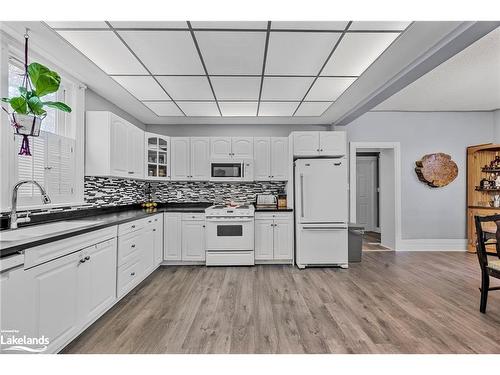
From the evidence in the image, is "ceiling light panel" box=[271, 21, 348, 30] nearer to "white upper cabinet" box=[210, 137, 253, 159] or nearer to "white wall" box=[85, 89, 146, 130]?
"white wall" box=[85, 89, 146, 130]

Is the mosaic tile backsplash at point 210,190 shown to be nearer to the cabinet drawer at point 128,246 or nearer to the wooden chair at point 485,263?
the cabinet drawer at point 128,246

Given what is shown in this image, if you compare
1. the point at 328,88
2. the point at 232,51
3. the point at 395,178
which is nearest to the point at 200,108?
the point at 232,51

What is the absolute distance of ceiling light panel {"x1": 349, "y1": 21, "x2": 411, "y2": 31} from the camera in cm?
215

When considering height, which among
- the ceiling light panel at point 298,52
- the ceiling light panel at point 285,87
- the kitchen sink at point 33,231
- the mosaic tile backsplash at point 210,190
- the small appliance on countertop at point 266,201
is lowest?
the kitchen sink at point 33,231

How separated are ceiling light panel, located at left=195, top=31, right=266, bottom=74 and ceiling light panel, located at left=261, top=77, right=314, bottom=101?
1.10ft

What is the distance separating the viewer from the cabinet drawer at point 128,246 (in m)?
2.85

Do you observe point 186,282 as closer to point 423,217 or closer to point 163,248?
point 163,248

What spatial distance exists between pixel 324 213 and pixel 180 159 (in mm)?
2606

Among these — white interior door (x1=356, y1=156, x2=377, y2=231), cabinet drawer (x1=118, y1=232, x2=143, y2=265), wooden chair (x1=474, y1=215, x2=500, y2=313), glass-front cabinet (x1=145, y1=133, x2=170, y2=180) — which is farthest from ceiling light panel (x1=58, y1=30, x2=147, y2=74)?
white interior door (x1=356, y1=156, x2=377, y2=231)

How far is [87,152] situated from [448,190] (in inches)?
237

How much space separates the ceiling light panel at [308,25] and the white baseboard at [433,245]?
171 inches

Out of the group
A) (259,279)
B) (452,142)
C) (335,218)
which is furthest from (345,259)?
(452,142)

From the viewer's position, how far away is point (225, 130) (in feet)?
17.1

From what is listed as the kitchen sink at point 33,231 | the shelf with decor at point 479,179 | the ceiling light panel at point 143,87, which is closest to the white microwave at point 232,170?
the ceiling light panel at point 143,87
